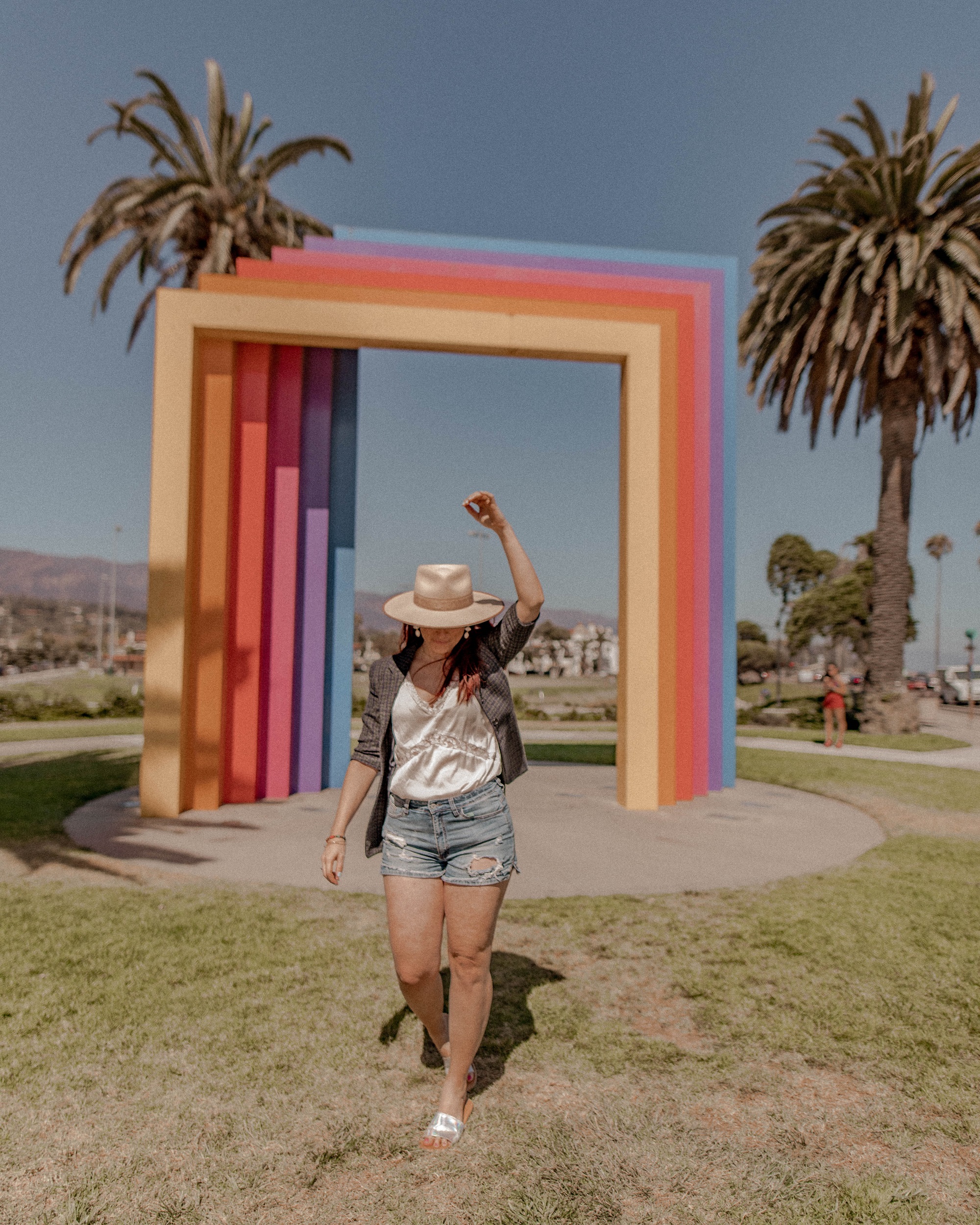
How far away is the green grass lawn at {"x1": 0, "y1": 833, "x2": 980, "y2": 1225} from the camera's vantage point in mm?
2348

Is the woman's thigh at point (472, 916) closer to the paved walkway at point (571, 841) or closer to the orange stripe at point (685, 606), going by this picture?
the paved walkway at point (571, 841)

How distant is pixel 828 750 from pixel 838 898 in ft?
32.5

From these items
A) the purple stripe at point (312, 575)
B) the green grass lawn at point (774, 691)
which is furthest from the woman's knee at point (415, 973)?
the green grass lawn at point (774, 691)

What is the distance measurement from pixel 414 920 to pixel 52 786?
8.44m

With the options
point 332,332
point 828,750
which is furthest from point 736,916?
point 828,750

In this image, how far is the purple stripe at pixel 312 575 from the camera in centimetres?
874

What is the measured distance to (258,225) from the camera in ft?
55.9

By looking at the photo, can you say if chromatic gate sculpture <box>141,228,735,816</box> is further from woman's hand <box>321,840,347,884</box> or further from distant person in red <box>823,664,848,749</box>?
distant person in red <box>823,664,848,749</box>

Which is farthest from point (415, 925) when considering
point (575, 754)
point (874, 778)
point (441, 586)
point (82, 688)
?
point (82, 688)

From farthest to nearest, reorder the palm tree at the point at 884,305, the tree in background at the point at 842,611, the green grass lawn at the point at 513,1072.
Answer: the tree in background at the point at 842,611
the palm tree at the point at 884,305
the green grass lawn at the point at 513,1072

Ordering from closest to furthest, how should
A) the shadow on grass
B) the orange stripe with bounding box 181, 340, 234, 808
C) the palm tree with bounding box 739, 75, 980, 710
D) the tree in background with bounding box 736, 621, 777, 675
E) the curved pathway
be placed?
the shadow on grass < the orange stripe with bounding box 181, 340, 234, 808 < the curved pathway < the palm tree with bounding box 739, 75, 980, 710 < the tree in background with bounding box 736, 621, 777, 675

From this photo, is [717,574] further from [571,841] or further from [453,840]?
[453,840]

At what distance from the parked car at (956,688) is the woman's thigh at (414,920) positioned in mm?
36082

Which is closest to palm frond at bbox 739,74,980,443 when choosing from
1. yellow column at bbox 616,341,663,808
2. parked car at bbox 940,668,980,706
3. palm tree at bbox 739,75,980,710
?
palm tree at bbox 739,75,980,710
